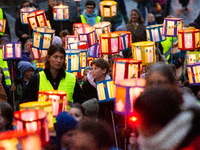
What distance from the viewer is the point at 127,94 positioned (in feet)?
13.5

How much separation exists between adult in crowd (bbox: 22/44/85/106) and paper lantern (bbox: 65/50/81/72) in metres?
1.28

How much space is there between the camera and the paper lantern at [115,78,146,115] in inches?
160

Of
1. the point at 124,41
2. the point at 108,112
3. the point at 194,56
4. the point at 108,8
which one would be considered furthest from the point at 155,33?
the point at 108,112

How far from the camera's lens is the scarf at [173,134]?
2.62 m

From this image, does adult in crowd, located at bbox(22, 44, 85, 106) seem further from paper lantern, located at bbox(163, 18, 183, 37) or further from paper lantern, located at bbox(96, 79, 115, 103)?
paper lantern, located at bbox(163, 18, 183, 37)

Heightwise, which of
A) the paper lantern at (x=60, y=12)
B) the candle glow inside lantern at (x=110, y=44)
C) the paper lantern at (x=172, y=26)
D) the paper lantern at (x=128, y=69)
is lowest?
the paper lantern at (x=128, y=69)

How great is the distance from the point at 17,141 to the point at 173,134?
980 mm

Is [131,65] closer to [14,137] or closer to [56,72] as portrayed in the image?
[56,72]

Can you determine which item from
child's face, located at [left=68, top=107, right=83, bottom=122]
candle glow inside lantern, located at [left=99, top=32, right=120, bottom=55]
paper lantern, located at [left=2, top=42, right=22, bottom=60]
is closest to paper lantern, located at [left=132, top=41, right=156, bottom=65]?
candle glow inside lantern, located at [left=99, top=32, right=120, bottom=55]

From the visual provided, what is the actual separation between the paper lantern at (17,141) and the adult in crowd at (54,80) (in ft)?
6.99

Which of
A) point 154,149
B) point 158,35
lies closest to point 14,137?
point 154,149

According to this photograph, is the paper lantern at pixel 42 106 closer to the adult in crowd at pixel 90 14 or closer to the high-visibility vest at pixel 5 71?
the high-visibility vest at pixel 5 71

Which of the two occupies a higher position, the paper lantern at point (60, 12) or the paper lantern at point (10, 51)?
the paper lantern at point (60, 12)

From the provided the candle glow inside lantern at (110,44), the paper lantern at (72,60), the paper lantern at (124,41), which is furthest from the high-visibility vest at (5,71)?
the paper lantern at (124,41)
